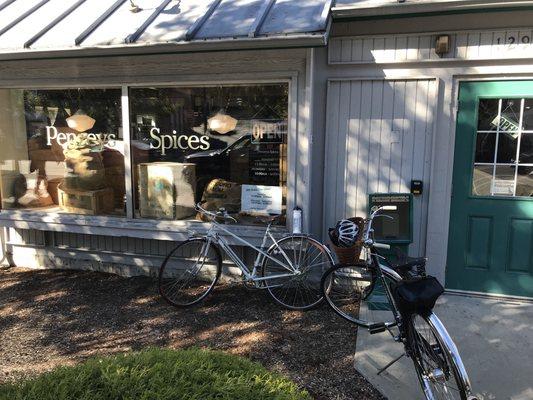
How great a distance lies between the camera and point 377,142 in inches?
185

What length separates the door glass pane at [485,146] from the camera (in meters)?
4.50

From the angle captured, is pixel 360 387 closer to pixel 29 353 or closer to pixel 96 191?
pixel 29 353

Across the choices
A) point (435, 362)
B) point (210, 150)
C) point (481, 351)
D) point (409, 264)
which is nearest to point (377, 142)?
point (210, 150)

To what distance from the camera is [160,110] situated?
16.6ft

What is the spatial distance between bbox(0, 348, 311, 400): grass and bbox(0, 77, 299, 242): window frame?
9.24ft

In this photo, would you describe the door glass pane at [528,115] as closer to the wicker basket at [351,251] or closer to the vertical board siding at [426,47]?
the vertical board siding at [426,47]

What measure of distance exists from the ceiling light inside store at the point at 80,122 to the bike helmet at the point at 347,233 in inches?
124

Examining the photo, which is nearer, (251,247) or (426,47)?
(426,47)

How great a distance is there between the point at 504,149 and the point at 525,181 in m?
0.37

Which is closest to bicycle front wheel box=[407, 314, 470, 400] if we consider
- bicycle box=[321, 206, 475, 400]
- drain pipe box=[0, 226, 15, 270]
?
bicycle box=[321, 206, 475, 400]

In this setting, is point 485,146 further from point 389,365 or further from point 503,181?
point 389,365

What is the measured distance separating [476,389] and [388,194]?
190cm

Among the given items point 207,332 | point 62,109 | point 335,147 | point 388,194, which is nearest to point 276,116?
point 335,147

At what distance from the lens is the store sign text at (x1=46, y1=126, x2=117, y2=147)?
5317mm
